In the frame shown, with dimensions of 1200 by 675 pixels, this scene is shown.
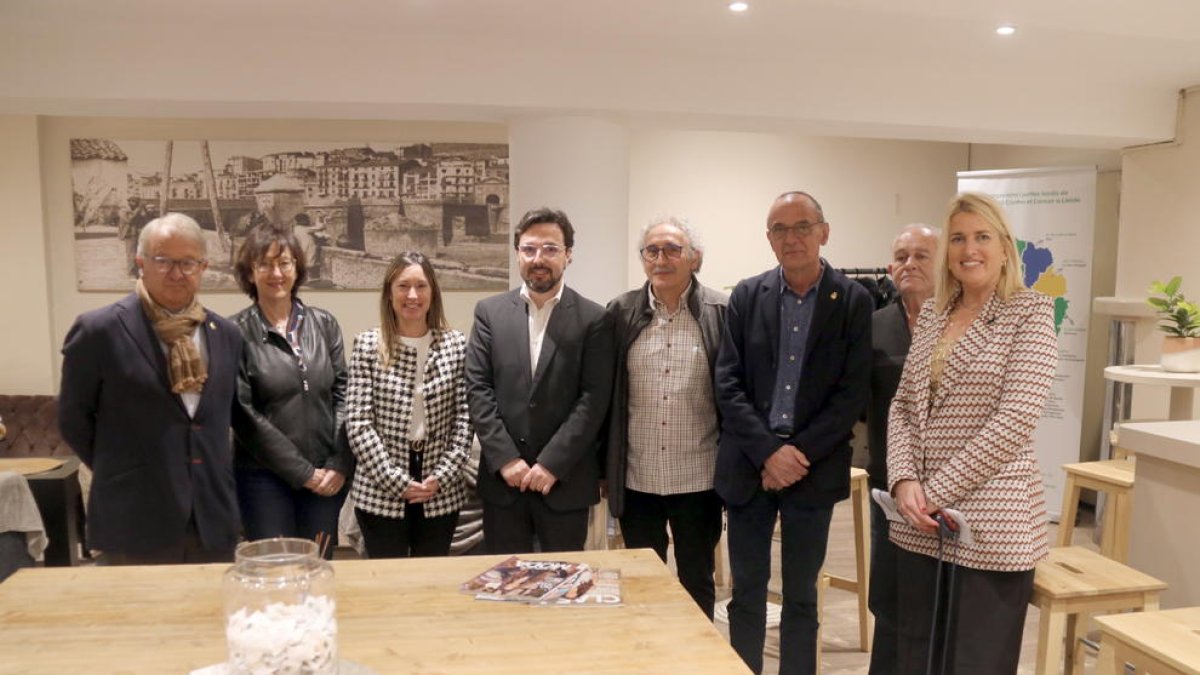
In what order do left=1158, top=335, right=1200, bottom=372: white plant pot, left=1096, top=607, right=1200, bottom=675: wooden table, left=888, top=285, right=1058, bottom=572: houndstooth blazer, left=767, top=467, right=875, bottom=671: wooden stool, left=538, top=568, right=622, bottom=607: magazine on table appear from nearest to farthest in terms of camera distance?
left=1096, top=607, right=1200, bottom=675: wooden table, left=538, top=568, right=622, bottom=607: magazine on table, left=888, top=285, right=1058, bottom=572: houndstooth blazer, left=767, top=467, right=875, bottom=671: wooden stool, left=1158, top=335, right=1200, bottom=372: white plant pot

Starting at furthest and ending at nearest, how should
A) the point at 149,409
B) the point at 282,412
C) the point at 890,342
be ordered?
1. the point at 890,342
2. the point at 282,412
3. the point at 149,409

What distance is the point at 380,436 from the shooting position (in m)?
2.68

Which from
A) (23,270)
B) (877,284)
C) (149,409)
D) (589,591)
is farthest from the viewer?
(23,270)

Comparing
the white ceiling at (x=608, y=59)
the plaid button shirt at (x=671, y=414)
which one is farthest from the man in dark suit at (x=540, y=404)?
the white ceiling at (x=608, y=59)

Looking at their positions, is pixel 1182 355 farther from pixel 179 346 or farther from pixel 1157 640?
pixel 179 346

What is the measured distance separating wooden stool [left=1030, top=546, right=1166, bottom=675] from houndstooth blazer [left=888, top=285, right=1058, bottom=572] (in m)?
0.18

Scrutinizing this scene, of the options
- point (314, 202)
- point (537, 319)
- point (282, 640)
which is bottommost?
point (282, 640)

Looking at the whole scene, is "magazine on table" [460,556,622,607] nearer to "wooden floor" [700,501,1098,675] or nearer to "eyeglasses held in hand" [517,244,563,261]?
"eyeglasses held in hand" [517,244,563,261]

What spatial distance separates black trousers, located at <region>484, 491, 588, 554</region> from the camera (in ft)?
8.89

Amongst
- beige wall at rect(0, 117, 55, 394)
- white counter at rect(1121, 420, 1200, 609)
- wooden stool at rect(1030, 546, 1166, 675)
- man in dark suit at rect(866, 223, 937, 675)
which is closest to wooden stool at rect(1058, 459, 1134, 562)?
white counter at rect(1121, 420, 1200, 609)

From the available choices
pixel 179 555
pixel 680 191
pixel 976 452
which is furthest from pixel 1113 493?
pixel 680 191

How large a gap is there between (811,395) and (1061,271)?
11.9ft

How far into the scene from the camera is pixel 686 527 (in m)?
2.80

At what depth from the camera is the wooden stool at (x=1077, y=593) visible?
88.9 inches
